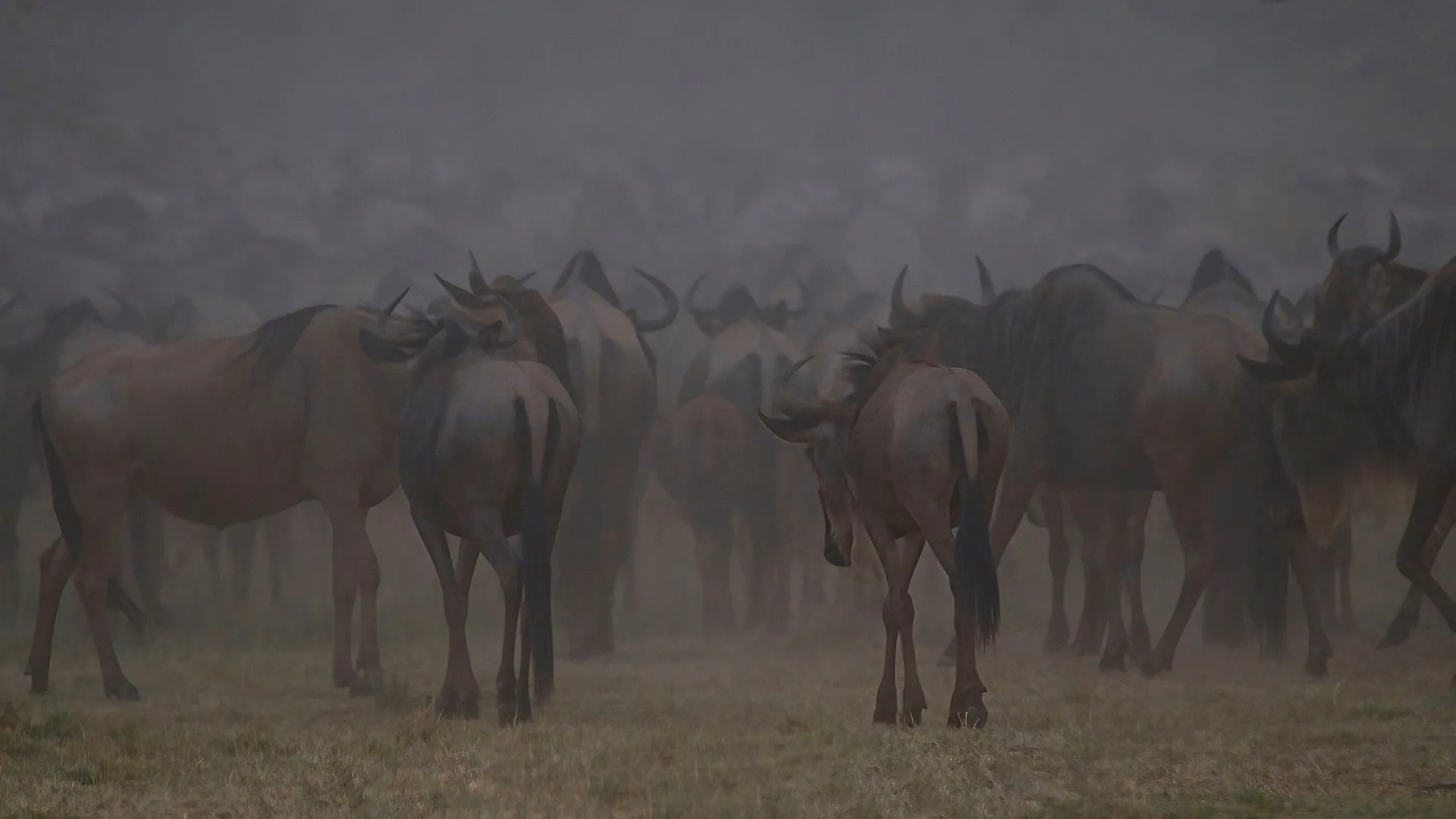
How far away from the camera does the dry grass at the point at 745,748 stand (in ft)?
15.7

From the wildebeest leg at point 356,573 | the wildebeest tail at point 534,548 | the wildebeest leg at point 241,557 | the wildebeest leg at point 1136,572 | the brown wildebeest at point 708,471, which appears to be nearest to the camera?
the wildebeest tail at point 534,548

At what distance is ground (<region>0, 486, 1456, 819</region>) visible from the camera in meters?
4.81

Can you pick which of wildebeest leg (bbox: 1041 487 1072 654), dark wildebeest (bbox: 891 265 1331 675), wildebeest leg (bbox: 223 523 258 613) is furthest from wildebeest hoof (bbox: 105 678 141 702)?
wildebeest leg (bbox: 1041 487 1072 654)

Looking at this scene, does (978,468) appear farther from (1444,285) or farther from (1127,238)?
(1127,238)

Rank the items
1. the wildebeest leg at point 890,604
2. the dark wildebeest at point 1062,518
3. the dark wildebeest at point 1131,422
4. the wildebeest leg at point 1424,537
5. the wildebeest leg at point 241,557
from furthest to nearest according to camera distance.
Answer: the wildebeest leg at point 241,557
the dark wildebeest at point 1062,518
the dark wildebeest at point 1131,422
the wildebeest leg at point 1424,537
the wildebeest leg at point 890,604

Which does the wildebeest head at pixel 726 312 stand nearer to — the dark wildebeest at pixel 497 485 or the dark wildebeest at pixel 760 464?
the dark wildebeest at pixel 760 464

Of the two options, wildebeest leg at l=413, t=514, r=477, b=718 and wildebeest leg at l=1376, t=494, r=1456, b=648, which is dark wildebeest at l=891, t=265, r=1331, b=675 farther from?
wildebeest leg at l=413, t=514, r=477, b=718

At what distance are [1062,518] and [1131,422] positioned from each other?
1.23 metres

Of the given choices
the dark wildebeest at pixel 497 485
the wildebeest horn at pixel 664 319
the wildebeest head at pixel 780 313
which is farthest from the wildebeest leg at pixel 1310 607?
the wildebeest head at pixel 780 313

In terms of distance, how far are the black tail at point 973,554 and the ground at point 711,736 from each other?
47cm

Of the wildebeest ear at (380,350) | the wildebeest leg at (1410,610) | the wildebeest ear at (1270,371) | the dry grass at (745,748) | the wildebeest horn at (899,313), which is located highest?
the wildebeest horn at (899,313)

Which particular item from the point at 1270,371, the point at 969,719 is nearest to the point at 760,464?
the point at 1270,371

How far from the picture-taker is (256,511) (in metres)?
7.76

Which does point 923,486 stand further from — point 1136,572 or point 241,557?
point 241,557
